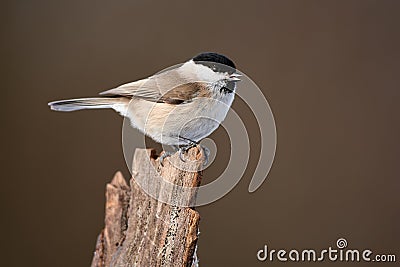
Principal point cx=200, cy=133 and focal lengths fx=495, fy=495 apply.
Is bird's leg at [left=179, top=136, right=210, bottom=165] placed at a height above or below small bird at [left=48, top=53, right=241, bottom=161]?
below

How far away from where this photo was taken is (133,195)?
3.88 feet

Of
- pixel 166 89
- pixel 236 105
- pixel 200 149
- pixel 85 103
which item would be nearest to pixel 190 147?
pixel 200 149

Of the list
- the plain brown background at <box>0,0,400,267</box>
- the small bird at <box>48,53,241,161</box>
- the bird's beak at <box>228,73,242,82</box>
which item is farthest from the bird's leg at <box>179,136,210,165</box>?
the plain brown background at <box>0,0,400,267</box>

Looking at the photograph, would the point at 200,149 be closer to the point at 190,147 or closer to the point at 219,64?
the point at 190,147

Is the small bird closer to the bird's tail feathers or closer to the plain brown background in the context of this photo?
the bird's tail feathers

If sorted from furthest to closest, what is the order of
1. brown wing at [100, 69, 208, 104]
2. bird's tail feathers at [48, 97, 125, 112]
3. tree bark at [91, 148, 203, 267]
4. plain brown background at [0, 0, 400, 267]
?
plain brown background at [0, 0, 400, 267] → bird's tail feathers at [48, 97, 125, 112] → brown wing at [100, 69, 208, 104] → tree bark at [91, 148, 203, 267]

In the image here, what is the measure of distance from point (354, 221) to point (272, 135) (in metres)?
1.01

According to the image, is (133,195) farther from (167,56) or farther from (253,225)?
(167,56)

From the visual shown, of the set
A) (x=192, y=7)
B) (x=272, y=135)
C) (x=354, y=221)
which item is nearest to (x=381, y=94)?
(x=354, y=221)

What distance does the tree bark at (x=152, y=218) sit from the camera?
992 mm

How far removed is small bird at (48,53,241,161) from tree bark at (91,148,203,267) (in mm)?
60

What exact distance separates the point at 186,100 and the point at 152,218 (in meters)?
0.27

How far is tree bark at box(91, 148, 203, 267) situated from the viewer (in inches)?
39.1

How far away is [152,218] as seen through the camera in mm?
1082
